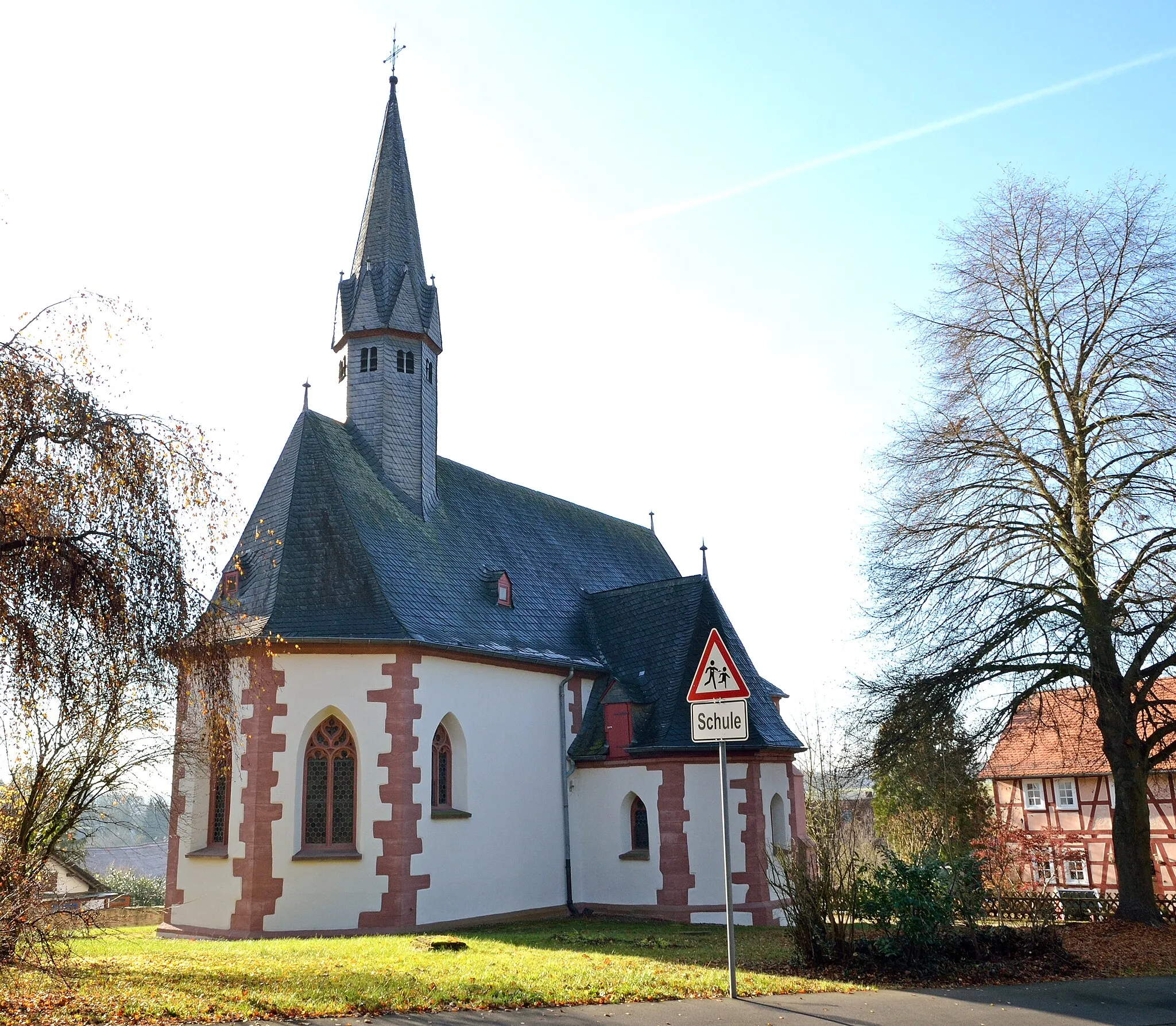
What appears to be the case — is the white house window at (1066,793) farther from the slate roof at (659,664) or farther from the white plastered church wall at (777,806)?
the white plastered church wall at (777,806)

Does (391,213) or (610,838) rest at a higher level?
(391,213)

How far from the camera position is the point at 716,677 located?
31.7 ft

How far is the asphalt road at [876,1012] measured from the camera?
27.6 ft

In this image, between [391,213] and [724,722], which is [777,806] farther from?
[391,213]

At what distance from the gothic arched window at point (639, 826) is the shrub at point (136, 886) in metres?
20.2

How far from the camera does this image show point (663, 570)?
104 feet

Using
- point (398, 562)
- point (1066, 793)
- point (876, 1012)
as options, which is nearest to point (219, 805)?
point (398, 562)

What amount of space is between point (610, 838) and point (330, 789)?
259 inches

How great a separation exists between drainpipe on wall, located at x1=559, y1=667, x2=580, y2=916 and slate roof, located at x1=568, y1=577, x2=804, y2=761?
0.84 feet

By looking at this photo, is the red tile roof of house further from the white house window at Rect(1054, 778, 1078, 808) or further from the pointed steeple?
the pointed steeple

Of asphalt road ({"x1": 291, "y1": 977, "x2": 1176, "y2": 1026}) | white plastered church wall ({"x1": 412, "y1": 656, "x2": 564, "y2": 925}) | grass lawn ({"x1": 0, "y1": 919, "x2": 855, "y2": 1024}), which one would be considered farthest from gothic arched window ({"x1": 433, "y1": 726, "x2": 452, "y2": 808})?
asphalt road ({"x1": 291, "y1": 977, "x2": 1176, "y2": 1026})

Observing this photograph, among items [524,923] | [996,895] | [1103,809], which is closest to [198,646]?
[996,895]

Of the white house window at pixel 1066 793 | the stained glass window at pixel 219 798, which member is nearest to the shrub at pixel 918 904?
the stained glass window at pixel 219 798

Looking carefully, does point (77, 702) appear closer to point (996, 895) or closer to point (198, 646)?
point (198, 646)
